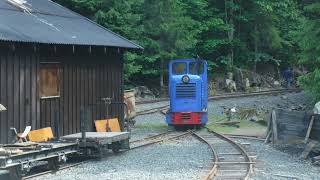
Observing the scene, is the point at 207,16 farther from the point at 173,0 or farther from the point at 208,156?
the point at 208,156

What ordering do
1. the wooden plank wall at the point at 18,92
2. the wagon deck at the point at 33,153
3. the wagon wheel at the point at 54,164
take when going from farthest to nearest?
the wooden plank wall at the point at 18,92
the wagon wheel at the point at 54,164
the wagon deck at the point at 33,153

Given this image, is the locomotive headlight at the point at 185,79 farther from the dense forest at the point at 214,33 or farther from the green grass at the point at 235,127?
the dense forest at the point at 214,33

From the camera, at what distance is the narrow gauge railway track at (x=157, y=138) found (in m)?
19.1

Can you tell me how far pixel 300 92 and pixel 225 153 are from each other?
94.2 ft

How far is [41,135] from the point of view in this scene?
16375mm

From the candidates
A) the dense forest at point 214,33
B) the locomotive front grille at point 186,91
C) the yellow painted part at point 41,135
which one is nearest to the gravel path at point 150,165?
the yellow painted part at point 41,135

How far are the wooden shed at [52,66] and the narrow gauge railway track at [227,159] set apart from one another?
3.96 m

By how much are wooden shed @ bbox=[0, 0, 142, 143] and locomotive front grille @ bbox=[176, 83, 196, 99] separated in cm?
291

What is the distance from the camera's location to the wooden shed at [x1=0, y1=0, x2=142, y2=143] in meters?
15.8

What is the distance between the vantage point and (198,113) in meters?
23.7

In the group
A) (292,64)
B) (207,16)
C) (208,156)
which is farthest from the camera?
(292,64)

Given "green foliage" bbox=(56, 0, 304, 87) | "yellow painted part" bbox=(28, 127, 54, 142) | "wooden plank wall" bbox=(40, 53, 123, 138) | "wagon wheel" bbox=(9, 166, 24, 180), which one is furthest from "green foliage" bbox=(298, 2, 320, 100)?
"green foliage" bbox=(56, 0, 304, 87)

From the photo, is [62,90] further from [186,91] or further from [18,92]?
[186,91]

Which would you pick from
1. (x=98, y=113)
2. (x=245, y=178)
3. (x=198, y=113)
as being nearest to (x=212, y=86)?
(x=198, y=113)
